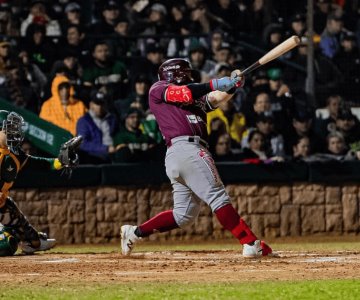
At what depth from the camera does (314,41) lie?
16.5 m

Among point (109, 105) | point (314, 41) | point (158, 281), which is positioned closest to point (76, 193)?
point (109, 105)

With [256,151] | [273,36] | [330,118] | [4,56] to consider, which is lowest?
[256,151]

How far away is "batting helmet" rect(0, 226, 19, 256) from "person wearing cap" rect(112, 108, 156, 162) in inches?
135

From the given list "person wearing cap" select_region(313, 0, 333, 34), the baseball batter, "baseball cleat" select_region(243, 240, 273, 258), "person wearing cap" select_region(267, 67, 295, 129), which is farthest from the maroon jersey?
"person wearing cap" select_region(313, 0, 333, 34)

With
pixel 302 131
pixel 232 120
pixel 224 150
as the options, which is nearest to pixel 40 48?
pixel 232 120

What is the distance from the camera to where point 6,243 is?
10875mm

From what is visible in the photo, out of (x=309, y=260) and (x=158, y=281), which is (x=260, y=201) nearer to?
(x=309, y=260)

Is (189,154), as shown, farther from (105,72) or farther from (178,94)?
(105,72)

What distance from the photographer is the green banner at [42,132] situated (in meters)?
14.2

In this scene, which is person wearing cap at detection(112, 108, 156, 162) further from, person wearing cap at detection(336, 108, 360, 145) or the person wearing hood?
person wearing cap at detection(336, 108, 360, 145)

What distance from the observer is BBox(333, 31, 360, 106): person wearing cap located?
15.9 meters

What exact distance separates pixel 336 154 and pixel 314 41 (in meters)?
2.51

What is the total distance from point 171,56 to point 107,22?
1.18m

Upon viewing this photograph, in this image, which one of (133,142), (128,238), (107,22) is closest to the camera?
(128,238)
